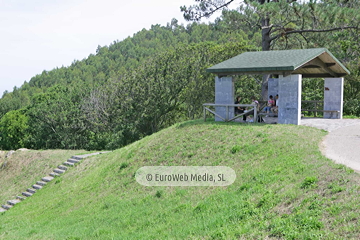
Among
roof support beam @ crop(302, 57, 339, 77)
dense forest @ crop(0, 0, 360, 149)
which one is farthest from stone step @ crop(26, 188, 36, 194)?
roof support beam @ crop(302, 57, 339, 77)

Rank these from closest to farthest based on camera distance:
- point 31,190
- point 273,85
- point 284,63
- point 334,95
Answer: point 284,63
point 334,95
point 31,190
point 273,85

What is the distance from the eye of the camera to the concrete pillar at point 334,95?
19.3 m

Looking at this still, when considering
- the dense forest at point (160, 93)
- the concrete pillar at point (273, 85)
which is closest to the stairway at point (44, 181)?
the dense forest at point (160, 93)

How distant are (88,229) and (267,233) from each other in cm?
576

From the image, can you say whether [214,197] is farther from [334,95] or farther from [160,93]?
[160,93]

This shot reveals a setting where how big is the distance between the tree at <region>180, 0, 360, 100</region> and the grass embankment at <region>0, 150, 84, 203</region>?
13.6m

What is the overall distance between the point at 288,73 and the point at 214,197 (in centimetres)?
846

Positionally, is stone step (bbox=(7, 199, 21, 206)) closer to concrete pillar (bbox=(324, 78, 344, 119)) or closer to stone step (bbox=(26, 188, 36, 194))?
stone step (bbox=(26, 188, 36, 194))

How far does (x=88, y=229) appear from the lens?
34.4 feet

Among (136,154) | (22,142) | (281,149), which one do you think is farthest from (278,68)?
(22,142)

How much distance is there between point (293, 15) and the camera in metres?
21.9

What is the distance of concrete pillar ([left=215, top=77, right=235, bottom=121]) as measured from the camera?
58.2 feet

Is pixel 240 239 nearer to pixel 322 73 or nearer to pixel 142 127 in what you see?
pixel 322 73

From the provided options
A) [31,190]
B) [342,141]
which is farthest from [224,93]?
[31,190]
